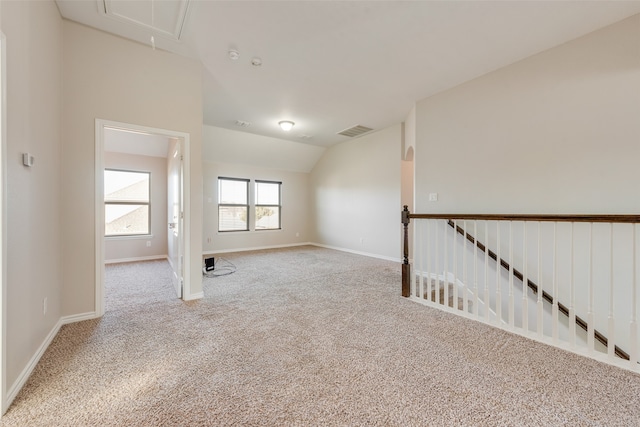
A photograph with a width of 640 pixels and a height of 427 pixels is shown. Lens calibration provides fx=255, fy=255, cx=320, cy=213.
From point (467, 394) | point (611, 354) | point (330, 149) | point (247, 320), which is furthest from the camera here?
point (330, 149)

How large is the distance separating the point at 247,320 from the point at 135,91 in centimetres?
260

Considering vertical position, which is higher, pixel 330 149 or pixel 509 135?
pixel 330 149

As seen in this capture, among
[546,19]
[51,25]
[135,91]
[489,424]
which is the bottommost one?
[489,424]

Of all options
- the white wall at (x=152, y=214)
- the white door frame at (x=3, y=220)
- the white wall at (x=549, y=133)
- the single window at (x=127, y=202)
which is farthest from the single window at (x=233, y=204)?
the white door frame at (x=3, y=220)

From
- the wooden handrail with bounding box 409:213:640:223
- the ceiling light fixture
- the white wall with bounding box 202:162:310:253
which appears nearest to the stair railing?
the wooden handrail with bounding box 409:213:640:223

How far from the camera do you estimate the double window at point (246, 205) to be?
21.2 ft

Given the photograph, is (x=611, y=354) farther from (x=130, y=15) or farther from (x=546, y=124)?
(x=130, y=15)

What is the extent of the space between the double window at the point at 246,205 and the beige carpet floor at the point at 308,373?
3.92 m

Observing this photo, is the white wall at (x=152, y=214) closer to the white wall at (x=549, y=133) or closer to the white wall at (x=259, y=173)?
the white wall at (x=259, y=173)

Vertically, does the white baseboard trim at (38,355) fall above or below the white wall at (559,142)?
below

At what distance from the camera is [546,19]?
2.25 m

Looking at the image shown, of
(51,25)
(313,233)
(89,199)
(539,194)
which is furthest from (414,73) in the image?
(313,233)

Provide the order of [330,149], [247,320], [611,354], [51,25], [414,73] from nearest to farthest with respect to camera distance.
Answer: [611,354]
[51,25]
[247,320]
[414,73]
[330,149]

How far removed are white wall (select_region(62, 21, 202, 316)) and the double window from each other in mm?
3739
